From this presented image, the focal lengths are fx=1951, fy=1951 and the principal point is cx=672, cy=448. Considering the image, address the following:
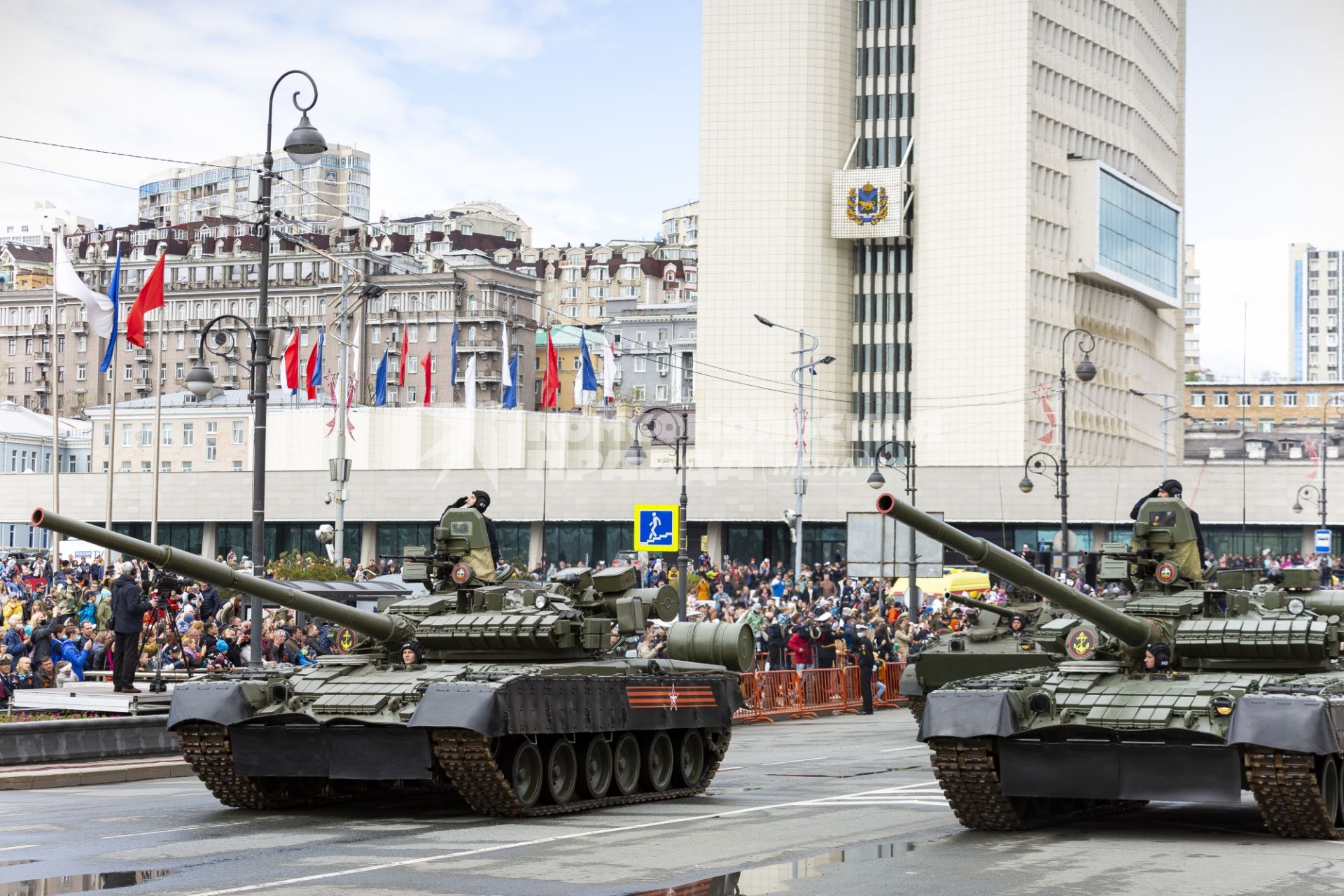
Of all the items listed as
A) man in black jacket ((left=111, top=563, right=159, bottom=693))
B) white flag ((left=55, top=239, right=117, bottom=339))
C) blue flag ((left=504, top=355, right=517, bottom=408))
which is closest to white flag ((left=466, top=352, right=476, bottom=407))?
blue flag ((left=504, top=355, right=517, bottom=408))

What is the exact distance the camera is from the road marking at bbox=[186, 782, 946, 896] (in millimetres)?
13539

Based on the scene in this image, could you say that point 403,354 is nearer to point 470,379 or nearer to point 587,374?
point 470,379

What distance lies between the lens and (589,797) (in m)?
20.1

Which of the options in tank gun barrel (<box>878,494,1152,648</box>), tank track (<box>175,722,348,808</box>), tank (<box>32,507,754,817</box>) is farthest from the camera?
tank track (<box>175,722,348,808</box>)

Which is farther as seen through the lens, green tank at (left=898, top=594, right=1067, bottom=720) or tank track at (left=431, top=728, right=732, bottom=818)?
green tank at (left=898, top=594, right=1067, bottom=720)

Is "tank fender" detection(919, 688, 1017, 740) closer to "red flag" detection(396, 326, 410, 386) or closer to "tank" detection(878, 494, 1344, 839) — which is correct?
"tank" detection(878, 494, 1344, 839)

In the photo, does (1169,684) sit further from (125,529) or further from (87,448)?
(87,448)

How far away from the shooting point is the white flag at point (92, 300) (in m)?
→ 43.2

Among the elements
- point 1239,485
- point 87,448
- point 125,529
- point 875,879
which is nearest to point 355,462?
point 125,529

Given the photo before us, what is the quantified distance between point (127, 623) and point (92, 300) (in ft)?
59.7

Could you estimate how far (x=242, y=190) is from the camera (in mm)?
180750

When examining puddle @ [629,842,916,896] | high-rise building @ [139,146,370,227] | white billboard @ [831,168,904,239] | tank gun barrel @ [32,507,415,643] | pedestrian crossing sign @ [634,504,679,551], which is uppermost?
high-rise building @ [139,146,370,227]

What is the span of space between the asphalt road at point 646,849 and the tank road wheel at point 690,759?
0.31 m

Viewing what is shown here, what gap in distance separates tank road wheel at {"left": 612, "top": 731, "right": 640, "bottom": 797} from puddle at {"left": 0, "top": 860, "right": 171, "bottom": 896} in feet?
23.0
